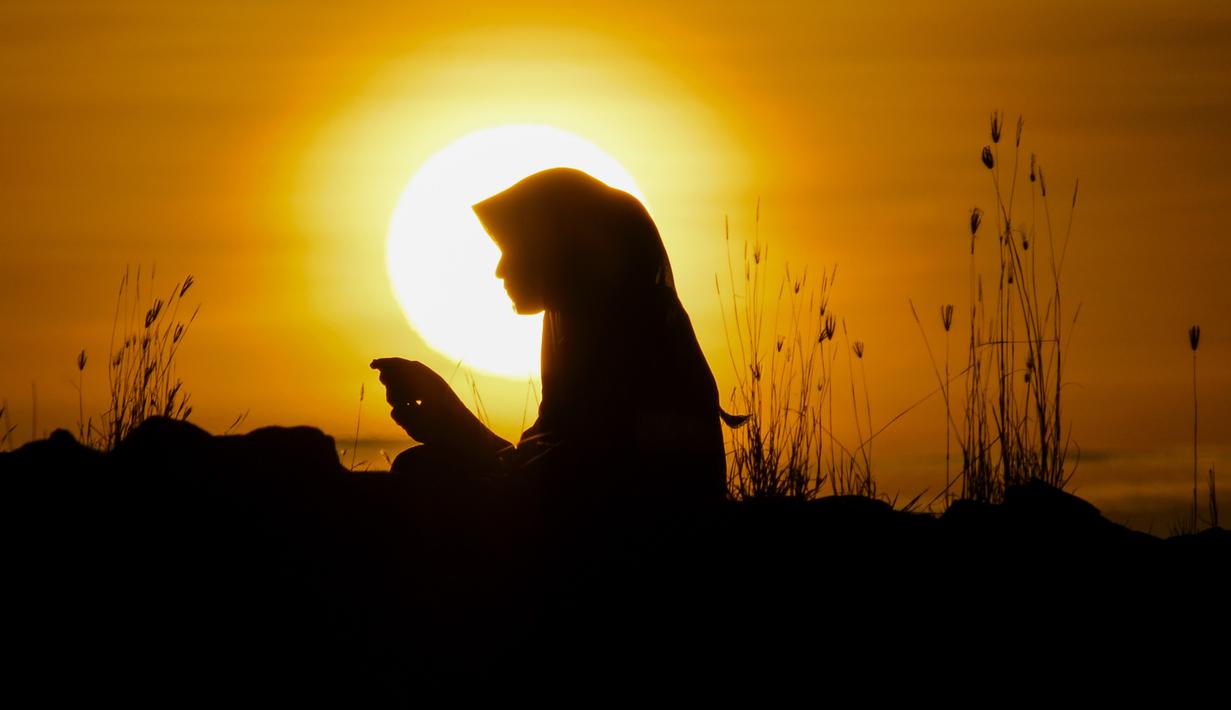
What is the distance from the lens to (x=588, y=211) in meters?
3.85

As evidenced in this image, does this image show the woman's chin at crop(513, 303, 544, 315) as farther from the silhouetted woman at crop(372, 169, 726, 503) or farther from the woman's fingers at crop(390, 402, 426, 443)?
the woman's fingers at crop(390, 402, 426, 443)

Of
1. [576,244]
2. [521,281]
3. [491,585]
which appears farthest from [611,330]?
[491,585]

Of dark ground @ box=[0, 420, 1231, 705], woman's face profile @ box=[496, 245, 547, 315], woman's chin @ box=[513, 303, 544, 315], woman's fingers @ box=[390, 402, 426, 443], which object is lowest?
dark ground @ box=[0, 420, 1231, 705]

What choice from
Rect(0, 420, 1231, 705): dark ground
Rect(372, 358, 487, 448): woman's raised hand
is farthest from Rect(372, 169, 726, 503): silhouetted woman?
Rect(0, 420, 1231, 705): dark ground

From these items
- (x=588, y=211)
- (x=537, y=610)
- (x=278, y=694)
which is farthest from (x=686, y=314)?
(x=278, y=694)

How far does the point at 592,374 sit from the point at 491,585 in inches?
29.3

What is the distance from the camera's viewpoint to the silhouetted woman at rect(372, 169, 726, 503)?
11.9ft

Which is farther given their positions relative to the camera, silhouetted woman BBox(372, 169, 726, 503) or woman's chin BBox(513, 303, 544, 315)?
woman's chin BBox(513, 303, 544, 315)

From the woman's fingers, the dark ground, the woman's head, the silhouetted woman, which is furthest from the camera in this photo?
the woman's fingers

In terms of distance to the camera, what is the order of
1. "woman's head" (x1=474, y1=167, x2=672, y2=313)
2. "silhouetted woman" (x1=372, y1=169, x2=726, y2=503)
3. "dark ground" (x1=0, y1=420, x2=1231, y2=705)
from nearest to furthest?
"dark ground" (x1=0, y1=420, x2=1231, y2=705)
"silhouetted woman" (x1=372, y1=169, x2=726, y2=503)
"woman's head" (x1=474, y1=167, x2=672, y2=313)

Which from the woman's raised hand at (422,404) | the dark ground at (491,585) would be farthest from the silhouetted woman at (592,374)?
the dark ground at (491,585)

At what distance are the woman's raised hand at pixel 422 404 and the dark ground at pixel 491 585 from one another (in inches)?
19.8

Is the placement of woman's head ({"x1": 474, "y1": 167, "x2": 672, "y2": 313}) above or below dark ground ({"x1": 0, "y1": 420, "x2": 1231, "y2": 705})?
above

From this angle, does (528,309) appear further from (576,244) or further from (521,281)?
(576,244)
